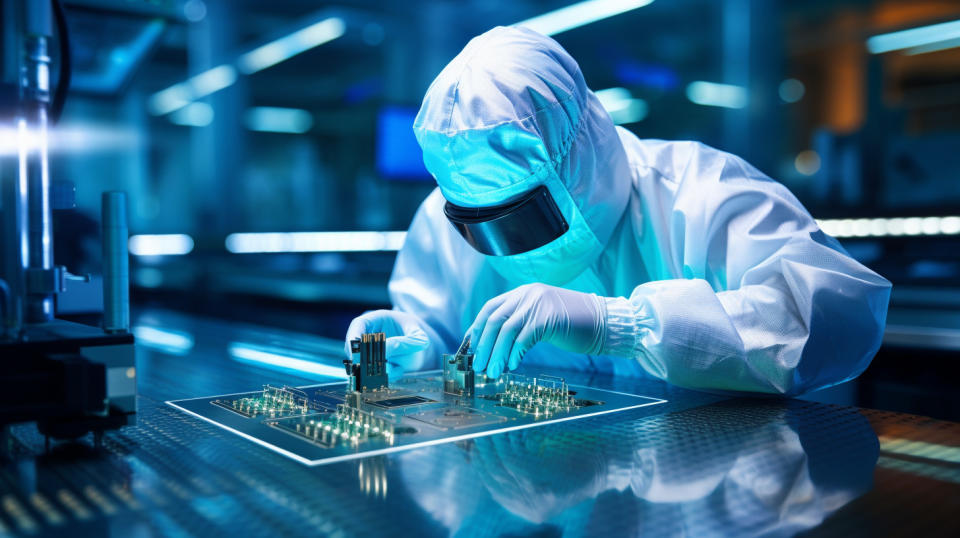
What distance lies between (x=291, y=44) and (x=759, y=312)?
6625mm

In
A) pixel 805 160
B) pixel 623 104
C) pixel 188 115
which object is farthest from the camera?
pixel 188 115

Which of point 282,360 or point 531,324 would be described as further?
point 282,360

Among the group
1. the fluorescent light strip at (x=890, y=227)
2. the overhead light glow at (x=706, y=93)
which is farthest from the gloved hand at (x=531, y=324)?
the overhead light glow at (x=706, y=93)

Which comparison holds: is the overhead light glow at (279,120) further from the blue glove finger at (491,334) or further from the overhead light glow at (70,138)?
the blue glove finger at (491,334)

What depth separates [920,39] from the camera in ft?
20.2

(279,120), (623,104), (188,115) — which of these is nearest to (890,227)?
(623,104)

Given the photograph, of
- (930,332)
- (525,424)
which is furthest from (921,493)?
(930,332)

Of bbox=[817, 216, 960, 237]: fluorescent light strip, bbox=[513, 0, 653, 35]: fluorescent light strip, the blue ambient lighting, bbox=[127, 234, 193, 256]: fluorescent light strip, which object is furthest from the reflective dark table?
bbox=[127, 234, 193, 256]: fluorescent light strip

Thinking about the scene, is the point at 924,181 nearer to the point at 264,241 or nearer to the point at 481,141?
the point at 481,141

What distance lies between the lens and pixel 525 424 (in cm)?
104

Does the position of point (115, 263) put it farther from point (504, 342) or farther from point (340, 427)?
point (504, 342)

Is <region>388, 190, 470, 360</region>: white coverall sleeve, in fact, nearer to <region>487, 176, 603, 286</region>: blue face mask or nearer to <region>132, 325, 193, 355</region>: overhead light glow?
<region>487, 176, 603, 286</region>: blue face mask

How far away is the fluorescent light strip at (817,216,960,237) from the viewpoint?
336 centimetres

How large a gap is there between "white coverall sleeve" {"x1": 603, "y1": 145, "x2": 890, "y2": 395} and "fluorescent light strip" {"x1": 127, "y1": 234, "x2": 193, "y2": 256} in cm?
565
